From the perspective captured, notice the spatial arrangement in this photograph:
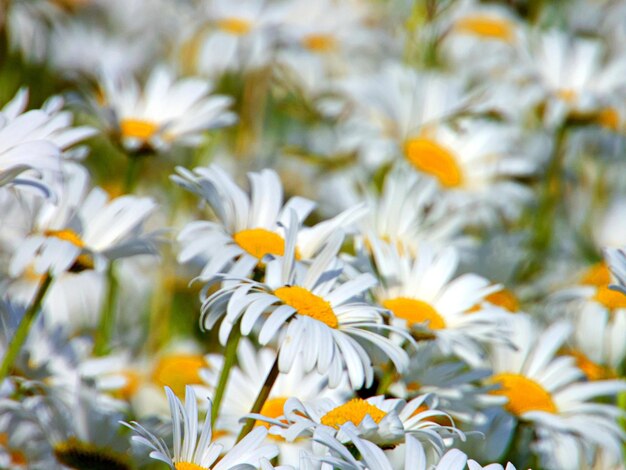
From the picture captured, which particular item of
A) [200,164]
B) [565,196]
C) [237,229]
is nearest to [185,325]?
[200,164]

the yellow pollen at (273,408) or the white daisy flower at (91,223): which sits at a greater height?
the white daisy flower at (91,223)

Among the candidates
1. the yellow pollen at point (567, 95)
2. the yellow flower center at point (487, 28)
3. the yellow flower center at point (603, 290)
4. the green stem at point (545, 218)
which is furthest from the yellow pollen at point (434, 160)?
the yellow flower center at point (487, 28)

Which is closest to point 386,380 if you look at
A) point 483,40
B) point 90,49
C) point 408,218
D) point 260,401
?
point 260,401

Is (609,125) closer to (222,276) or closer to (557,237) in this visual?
(557,237)

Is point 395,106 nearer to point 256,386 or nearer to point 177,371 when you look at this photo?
point 177,371

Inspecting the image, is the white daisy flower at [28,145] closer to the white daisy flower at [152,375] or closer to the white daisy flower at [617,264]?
the white daisy flower at [152,375]

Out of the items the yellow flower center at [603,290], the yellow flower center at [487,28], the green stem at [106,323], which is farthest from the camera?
the yellow flower center at [487,28]

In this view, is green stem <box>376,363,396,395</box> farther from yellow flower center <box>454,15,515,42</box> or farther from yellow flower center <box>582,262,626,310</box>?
yellow flower center <box>454,15,515,42</box>

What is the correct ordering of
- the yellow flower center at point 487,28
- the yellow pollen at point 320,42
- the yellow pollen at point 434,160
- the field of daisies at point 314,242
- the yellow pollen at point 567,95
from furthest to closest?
the yellow flower center at point 487,28 → the yellow pollen at point 320,42 → the yellow pollen at point 567,95 → the yellow pollen at point 434,160 → the field of daisies at point 314,242
